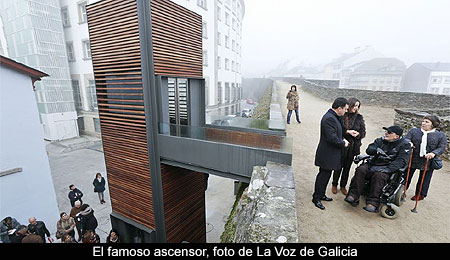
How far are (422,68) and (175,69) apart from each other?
163ft

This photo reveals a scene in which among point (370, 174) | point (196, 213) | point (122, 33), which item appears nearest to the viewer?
point (370, 174)

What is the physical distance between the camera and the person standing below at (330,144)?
2721 millimetres

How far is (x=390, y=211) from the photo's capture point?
9.07 feet

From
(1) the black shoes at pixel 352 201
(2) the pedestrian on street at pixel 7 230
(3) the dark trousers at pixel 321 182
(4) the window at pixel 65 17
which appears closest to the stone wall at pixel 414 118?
(1) the black shoes at pixel 352 201

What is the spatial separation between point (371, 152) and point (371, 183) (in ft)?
1.43

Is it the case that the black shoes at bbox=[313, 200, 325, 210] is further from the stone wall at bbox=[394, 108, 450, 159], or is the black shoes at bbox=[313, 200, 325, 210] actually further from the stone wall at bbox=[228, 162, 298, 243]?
the stone wall at bbox=[394, 108, 450, 159]

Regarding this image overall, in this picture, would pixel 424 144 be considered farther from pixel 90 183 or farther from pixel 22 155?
pixel 90 183

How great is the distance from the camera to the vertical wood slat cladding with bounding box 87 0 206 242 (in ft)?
15.0

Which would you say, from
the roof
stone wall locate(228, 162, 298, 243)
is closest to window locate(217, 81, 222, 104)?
the roof

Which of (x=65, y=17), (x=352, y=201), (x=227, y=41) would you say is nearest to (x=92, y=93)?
(x=65, y=17)

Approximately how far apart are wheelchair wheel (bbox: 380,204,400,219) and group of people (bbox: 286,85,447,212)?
102mm
